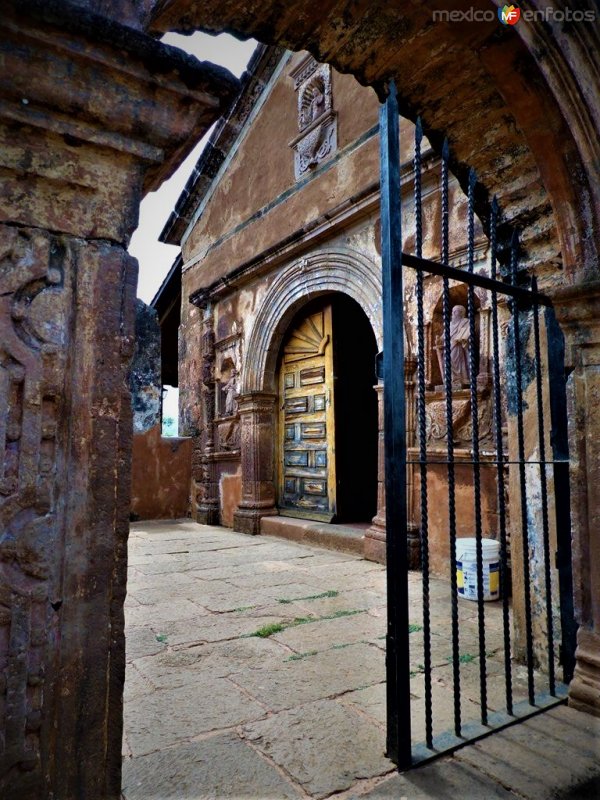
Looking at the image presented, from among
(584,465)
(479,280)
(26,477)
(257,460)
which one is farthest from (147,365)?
(26,477)

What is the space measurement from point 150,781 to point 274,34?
2605mm

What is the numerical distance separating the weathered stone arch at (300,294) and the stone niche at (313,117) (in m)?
1.31

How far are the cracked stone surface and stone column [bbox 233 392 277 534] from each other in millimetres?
3018

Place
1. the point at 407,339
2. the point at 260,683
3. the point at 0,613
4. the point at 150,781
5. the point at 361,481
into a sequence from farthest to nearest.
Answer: the point at 361,481
the point at 407,339
the point at 260,683
the point at 150,781
the point at 0,613

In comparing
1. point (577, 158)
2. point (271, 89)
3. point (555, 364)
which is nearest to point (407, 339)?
point (555, 364)

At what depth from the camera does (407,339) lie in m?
4.98

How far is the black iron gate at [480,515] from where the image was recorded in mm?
Answer: 1817

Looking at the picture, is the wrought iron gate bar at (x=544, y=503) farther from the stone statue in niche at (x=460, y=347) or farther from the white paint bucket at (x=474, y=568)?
the stone statue in niche at (x=460, y=347)

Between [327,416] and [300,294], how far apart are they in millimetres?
1504

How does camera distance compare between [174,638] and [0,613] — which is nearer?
[0,613]

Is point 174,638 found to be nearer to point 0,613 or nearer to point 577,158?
point 0,613

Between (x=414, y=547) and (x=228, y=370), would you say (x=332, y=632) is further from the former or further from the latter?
(x=228, y=370)

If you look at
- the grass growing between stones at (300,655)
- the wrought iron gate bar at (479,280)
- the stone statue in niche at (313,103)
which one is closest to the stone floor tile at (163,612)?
the grass growing between stones at (300,655)

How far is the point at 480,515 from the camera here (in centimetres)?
210
